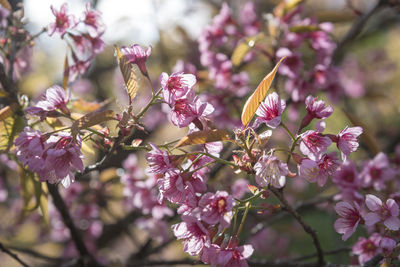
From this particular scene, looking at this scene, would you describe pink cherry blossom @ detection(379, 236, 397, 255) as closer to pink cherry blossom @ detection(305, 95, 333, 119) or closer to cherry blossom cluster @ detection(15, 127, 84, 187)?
pink cherry blossom @ detection(305, 95, 333, 119)

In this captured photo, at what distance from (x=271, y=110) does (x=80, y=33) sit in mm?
1124

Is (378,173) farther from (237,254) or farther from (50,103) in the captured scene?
(50,103)

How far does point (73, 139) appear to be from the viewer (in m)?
1.38

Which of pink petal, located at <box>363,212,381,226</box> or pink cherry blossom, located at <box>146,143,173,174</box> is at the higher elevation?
pink cherry blossom, located at <box>146,143,173,174</box>

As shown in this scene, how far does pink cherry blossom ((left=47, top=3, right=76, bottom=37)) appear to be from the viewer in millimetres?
1918

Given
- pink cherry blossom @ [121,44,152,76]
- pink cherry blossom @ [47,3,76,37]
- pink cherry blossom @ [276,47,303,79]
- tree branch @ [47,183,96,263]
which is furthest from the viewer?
pink cherry blossom @ [276,47,303,79]

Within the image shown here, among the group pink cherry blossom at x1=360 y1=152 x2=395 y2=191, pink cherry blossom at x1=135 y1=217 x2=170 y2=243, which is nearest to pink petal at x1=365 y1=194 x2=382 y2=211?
pink cherry blossom at x1=360 y1=152 x2=395 y2=191

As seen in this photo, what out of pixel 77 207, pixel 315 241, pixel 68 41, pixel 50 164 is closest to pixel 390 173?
pixel 315 241

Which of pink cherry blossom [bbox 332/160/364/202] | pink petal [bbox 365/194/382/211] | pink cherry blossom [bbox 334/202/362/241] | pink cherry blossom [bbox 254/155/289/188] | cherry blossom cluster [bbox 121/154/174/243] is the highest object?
pink cherry blossom [bbox 254/155/289/188]

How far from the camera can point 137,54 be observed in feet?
5.24

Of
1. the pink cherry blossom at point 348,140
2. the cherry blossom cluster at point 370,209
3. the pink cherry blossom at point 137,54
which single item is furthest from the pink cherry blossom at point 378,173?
the pink cherry blossom at point 137,54

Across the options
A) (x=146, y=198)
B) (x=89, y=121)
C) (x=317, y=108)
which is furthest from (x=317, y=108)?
(x=146, y=198)

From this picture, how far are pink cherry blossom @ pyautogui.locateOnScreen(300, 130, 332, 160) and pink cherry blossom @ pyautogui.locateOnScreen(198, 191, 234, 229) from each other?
312 millimetres

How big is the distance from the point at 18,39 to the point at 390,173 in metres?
1.94
